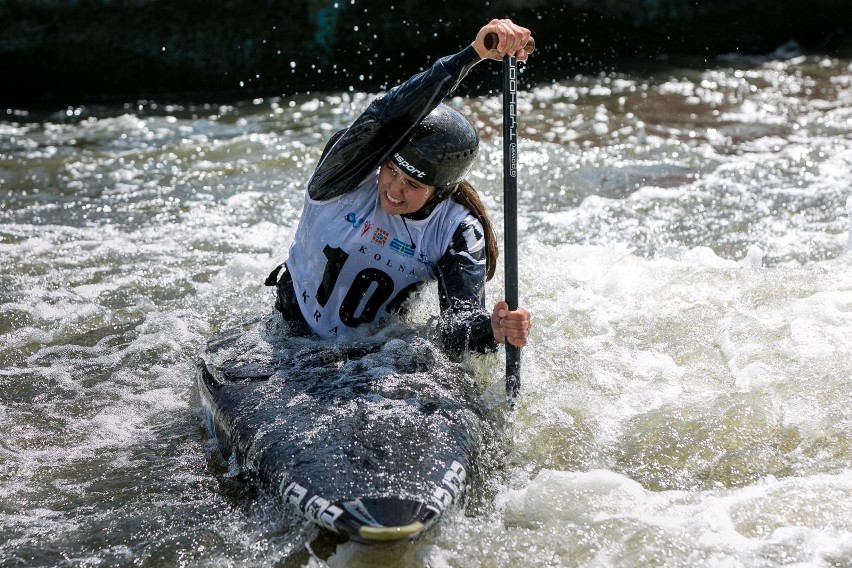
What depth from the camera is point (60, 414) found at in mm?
4477

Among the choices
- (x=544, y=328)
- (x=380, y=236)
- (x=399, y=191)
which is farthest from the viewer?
(x=544, y=328)

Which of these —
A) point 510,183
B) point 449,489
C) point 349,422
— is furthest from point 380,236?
point 449,489

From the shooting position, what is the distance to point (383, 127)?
3998 mm

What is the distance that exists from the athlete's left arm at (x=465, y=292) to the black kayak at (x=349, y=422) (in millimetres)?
154

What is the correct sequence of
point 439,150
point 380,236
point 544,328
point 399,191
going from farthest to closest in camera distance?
point 544,328
point 380,236
point 399,191
point 439,150

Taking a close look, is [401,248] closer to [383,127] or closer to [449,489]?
[383,127]

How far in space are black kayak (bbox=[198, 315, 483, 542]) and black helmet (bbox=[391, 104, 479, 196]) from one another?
75 centimetres

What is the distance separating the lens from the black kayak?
10.7ft

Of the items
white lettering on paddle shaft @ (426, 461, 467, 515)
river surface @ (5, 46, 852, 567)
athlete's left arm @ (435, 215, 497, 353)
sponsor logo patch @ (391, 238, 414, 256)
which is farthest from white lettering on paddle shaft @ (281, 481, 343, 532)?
sponsor logo patch @ (391, 238, 414, 256)

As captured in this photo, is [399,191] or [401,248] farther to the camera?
[401,248]

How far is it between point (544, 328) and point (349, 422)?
5.97 feet

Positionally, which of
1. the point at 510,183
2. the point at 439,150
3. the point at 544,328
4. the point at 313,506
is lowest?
the point at 313,506

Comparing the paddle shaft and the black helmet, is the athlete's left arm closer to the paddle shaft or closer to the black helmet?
the paddle shaft

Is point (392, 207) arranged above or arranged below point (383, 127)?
below
